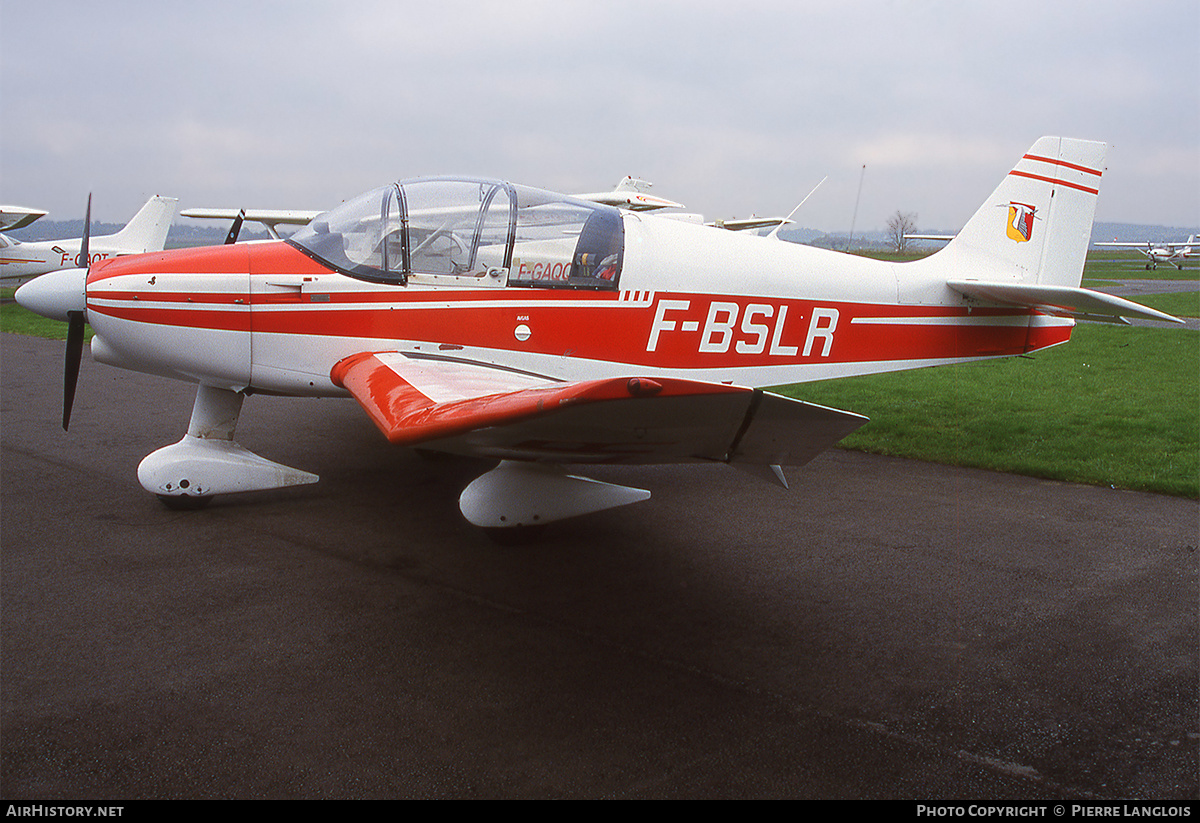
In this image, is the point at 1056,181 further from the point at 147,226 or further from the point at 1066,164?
the point at 147,226

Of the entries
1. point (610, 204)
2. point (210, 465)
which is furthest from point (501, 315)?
point (610, 204)

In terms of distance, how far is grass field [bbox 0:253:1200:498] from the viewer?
259 inches

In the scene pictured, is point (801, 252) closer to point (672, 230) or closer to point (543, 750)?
point (672, 230)

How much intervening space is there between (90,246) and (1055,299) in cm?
2123

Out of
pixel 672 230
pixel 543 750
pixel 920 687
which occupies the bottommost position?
pixel 543 750

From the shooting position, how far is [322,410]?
833 cm

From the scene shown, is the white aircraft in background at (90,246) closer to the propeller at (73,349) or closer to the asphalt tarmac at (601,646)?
the propeller at (73,349)

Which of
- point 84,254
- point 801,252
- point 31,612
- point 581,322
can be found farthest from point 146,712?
point 801,252

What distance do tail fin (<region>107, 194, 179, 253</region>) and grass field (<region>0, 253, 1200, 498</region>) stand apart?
17209 millimetres

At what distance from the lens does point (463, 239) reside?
4.76 meters

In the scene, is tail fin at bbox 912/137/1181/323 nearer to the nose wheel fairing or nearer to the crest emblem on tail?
the crest emblem on tail

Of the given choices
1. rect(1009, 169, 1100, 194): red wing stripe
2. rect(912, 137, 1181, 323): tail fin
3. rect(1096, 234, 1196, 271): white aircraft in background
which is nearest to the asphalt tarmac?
rect(912, 137, 1181, 323): tail fin

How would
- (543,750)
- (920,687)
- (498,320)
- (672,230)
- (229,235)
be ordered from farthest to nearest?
(229,235), (672,230), (498,320), (920,687), (543,750)
